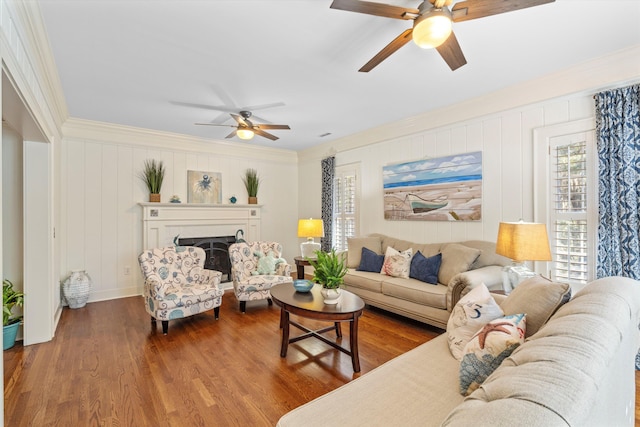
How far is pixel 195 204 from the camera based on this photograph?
534cm

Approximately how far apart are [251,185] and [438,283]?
13.0 ft

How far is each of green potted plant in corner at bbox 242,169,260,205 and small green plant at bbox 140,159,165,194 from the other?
1.54 metres

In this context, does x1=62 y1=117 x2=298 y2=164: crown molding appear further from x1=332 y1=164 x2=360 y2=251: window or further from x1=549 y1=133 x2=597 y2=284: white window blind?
x1=549 y1=133 x2=597 y2=284: white window blind

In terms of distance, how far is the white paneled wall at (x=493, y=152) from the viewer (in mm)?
3311

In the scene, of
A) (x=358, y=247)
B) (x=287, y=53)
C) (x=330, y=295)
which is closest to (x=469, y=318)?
(x=330, y=295)

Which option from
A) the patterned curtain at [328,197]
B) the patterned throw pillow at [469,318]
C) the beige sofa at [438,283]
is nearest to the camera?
the patterned throw pillow at [469,318]

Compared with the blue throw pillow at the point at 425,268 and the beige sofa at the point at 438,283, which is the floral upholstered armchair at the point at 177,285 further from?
the blue throw pillow at the point at 425,268

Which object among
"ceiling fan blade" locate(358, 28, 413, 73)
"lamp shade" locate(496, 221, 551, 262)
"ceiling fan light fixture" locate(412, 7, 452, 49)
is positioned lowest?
"lamp shade" locate(496, 221, 551, 262)

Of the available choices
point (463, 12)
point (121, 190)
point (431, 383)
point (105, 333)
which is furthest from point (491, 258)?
point (121, 190)

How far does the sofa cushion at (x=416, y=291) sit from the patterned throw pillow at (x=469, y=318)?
4.25 ft

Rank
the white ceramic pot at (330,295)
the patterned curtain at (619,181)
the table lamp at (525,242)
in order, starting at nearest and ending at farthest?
the table lamp at (525,242) < the patterned curtain at (619,181) < the white ceramic pot at (330,295)

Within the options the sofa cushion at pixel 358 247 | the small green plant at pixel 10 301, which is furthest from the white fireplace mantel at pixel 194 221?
the sofa cushion at pixel 358 247

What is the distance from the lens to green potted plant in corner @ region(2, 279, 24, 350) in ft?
9.66

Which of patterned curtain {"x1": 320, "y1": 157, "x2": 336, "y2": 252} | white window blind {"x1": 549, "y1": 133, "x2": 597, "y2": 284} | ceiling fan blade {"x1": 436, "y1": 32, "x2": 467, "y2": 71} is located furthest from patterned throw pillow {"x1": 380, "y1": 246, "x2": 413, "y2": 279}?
ceiling fan blade {"x1": 436, "y1": 32, "x2": 467, "y2": 71}
